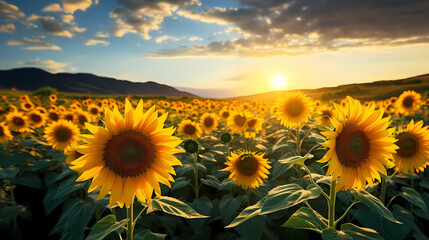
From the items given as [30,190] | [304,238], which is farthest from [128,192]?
[30,190]

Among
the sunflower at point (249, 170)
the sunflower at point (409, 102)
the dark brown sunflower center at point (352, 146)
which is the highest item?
the sunflower at point (409, 102)

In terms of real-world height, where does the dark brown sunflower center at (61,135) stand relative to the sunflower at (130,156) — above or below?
below

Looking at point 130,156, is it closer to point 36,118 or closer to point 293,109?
point 293,109

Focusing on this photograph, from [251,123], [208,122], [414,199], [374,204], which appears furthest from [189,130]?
[374,204]

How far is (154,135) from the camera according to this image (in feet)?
6.24

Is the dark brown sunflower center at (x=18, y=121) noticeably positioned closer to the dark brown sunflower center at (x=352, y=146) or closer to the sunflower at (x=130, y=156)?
the sunflower at (x=130, y=156)

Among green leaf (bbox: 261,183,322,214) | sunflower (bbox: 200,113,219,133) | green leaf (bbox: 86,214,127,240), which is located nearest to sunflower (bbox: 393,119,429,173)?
green leaf (bbox: 261,183,322,214)

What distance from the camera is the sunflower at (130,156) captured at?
180 cm

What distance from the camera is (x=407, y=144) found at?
301 cm

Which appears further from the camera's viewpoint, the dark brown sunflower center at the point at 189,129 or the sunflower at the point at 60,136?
the dark brown sunflower center at the point at 189,129

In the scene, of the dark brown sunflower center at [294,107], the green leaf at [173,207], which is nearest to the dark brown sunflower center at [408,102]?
the dark brown sunflower center at [294,107]

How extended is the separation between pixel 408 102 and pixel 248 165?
311 inches

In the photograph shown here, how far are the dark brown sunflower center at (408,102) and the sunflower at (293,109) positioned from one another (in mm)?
5495

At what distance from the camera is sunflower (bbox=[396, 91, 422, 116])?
8.34 metres
